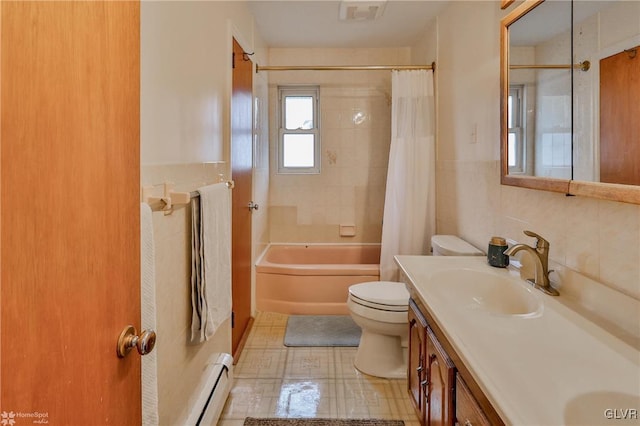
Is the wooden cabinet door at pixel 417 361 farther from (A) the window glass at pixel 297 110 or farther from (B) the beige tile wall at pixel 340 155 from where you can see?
(A) the window glass at pixel 297 110

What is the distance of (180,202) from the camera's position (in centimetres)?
130

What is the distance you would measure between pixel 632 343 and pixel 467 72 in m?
1.81

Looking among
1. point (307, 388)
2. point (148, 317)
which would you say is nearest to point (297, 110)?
point (307, 388)

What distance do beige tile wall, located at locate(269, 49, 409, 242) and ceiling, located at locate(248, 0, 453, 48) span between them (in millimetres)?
149

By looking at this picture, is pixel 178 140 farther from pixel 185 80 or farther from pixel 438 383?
pixel 438 383

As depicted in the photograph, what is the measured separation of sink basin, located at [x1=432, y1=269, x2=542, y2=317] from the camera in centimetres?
134

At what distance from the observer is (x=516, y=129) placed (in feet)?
5.33

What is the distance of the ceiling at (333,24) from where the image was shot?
2711 millimetres

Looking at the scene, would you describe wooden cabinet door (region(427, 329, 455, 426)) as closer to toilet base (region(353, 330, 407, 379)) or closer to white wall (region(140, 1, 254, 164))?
toilet base (region(353, 330, 407, 379))

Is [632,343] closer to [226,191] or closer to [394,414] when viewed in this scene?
[394,414]

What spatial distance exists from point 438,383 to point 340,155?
110 inches

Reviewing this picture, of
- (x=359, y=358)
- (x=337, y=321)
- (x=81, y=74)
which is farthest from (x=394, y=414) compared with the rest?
(x=81, y=74)

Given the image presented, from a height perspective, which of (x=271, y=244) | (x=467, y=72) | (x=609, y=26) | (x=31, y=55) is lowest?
(x=271, y=244)

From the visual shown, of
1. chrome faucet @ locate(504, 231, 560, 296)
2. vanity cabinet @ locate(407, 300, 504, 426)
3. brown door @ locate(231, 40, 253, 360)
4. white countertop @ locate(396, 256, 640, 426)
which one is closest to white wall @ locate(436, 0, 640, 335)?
chrome faucet @ locate(504, 231, 560, 296)
